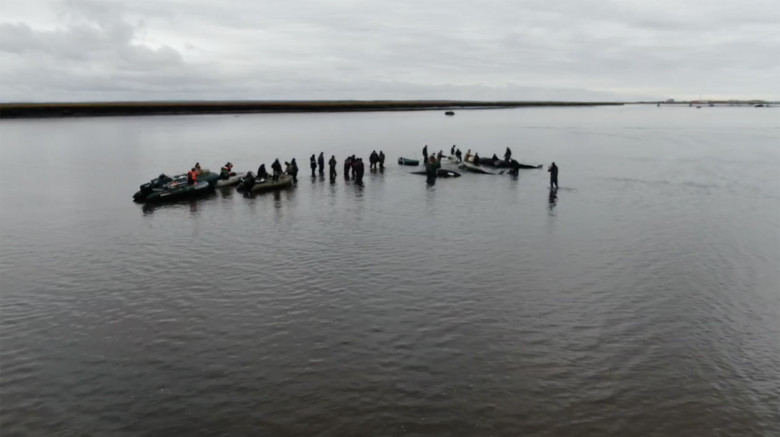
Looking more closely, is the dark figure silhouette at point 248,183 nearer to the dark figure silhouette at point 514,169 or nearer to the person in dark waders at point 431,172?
the person in dark waders at point 431,172

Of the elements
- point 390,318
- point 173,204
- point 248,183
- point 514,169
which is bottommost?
point 390,318

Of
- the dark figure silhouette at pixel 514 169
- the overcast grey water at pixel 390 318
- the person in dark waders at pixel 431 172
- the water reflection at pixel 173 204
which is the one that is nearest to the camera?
the overcast grey water at pixel 390 318

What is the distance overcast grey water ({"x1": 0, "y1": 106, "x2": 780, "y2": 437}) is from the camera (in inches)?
539

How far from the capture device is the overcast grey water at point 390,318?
13688 mm

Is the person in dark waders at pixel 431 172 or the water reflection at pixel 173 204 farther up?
the person in dark waders at pixel 431 172

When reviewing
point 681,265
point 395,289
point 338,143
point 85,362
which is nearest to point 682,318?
point 681,265

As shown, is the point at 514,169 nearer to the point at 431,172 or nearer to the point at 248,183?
the point at 431,172

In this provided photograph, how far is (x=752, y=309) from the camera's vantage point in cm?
1986

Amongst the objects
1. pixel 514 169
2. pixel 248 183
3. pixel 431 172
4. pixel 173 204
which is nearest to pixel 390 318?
pixel 173 204

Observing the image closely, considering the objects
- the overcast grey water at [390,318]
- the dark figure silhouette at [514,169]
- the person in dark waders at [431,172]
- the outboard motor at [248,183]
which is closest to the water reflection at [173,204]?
the overcast grey water at [390,318]

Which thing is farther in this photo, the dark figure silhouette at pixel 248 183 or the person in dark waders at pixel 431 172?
the person in dark waders at pixel 431 172

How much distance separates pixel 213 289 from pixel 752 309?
19057mm

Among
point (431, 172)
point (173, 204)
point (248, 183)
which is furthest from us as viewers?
point (431, 172)

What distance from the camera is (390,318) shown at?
19.0 m
